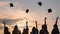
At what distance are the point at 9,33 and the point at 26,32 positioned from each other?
2593mm

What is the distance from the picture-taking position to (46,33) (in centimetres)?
4747

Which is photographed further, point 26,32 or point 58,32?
point 26,32

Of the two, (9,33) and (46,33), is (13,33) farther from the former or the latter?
(46,33)

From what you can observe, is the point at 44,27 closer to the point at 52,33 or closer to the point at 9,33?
the point at 52,33

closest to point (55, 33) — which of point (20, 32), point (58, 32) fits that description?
point (58, 32)

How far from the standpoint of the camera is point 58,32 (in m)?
47.4

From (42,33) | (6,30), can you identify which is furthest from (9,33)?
(42,33)

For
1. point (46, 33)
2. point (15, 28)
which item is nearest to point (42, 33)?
point (46, 33)

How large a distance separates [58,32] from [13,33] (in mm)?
5162

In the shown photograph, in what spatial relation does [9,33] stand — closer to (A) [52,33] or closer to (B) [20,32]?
(B) [20,32]

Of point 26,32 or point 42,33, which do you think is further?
point 26,32

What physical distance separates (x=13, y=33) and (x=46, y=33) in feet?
13.1

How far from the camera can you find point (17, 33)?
49312mm

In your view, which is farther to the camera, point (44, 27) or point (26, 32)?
point (26, 32)
